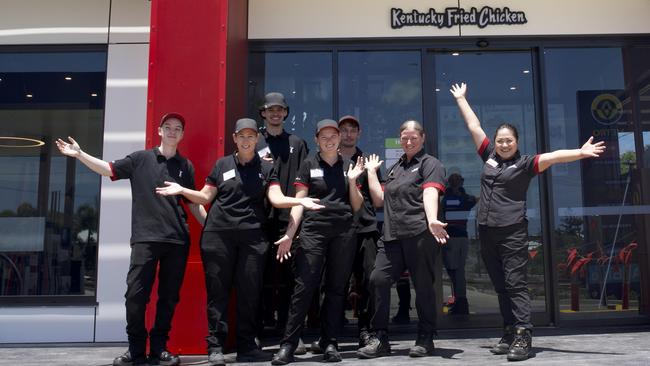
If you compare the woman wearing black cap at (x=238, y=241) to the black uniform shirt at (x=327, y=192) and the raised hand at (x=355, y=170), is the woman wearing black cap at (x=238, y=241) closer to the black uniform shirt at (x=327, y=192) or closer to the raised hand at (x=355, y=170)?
the black uniform shirt at (x=327, y=192)

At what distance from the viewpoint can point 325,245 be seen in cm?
408

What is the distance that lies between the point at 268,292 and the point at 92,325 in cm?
176

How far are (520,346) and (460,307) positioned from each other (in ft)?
4.65

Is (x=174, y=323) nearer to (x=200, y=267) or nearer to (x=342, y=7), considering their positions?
(x=200, y=267)

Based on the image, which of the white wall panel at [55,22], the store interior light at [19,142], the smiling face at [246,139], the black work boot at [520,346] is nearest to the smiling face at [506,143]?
the black work boot at [520,346]

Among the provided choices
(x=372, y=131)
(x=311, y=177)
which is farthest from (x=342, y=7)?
(x=311, y=177)

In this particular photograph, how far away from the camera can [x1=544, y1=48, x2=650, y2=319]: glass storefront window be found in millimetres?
5539

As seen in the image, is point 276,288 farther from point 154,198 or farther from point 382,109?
point 382,109

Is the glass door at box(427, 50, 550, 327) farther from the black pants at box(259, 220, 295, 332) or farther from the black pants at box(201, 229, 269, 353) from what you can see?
the black pants at box(201, 229, 269, 353)

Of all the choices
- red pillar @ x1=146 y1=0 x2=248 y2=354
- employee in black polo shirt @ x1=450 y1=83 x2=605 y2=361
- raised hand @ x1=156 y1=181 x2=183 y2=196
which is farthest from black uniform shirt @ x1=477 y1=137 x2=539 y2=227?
raised hand @ x1=156 y1=181 x2=183 y2=196

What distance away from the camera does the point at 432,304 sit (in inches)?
165

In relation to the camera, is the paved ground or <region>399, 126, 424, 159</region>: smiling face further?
<region>399, 126, 424, 159</region>: smiling face

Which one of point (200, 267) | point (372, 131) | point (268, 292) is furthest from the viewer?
point (372, 131)

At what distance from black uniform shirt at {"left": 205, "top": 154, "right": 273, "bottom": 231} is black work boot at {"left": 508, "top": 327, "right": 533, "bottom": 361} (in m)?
2.10
